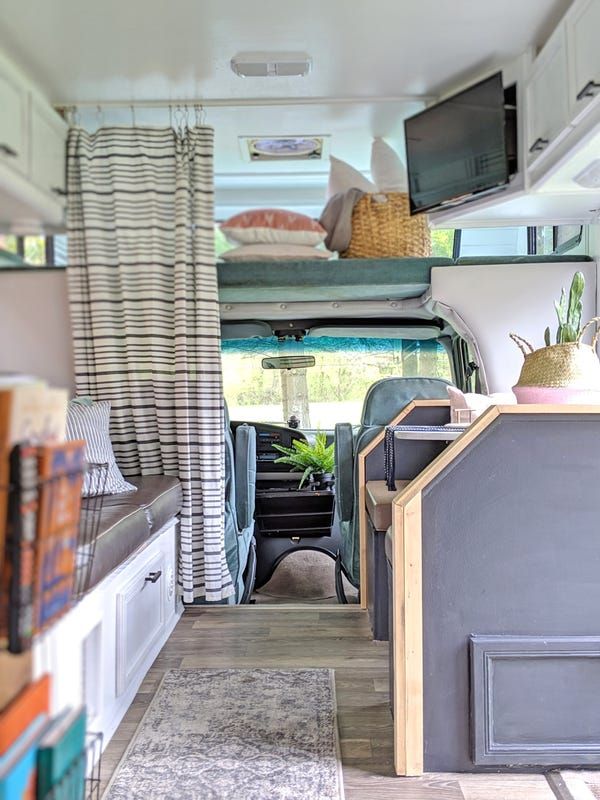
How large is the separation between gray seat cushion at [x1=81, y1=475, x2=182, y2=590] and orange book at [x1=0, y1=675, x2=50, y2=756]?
2.97 ft

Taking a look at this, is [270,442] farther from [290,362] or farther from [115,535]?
[115,535]

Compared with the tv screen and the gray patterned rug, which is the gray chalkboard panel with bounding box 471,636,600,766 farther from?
the tv screen

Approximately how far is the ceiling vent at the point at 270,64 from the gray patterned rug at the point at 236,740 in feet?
8.82

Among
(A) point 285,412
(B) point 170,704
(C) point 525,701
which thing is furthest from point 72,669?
(A) point 285,412

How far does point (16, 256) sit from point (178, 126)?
196cm

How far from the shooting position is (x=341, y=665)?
257cm

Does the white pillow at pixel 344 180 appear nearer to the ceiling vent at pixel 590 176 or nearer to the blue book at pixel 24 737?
the ceiling vent at pixel 590 176

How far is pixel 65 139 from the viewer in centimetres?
322

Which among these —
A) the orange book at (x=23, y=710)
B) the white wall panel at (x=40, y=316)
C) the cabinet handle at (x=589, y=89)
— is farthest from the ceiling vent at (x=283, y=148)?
the orange book at (x=23, y=710)

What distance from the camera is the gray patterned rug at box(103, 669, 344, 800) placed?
1.76 meters

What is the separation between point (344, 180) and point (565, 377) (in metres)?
2.18

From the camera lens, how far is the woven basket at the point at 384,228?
3373mm

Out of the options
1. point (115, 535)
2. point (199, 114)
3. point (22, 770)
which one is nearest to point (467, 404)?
point (115, 535)

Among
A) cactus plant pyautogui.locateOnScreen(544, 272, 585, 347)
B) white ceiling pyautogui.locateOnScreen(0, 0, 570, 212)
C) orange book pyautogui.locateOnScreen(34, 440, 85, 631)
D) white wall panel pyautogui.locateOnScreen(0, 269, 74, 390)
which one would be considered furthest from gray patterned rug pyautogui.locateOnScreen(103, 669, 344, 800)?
white ceiling pyautogui.locateOnScreen(0, 0, 570, 212)
